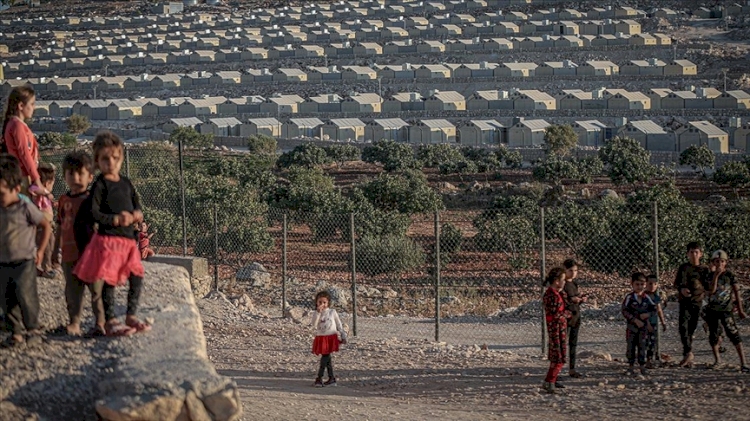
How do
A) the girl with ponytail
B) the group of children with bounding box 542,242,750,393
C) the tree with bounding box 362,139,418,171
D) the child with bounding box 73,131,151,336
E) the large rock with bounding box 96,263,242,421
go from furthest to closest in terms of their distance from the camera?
1. the tree with bounding box 362,139,418,171
2. the group of children with bounding box 542,242,750,393
3. the girl with ponytail
4. the child with bounding box 73,131,151,336
5. the large rock with bounding box 96,263,242,421

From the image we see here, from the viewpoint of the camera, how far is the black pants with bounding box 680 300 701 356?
10820 millimetres

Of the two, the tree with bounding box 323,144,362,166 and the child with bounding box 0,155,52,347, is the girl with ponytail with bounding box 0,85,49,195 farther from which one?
the tree with bounding box 323,144,362,166

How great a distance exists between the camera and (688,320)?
429 inches

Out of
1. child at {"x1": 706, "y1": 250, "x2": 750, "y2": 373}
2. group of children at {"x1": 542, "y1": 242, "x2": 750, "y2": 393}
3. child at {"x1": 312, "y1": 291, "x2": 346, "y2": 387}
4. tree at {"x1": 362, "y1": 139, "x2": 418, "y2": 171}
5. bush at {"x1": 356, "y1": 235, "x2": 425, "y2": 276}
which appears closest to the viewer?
child at {"x1": 312, "y1": 291, "x2": 346, "y2": 387}

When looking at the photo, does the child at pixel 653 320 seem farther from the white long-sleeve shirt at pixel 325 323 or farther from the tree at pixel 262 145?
the tree at pixel 262 145

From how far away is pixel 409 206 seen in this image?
100ft

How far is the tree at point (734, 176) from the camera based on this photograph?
3691 cm

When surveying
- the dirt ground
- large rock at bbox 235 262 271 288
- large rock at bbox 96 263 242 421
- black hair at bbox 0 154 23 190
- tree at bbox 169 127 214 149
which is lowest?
the dirt ground

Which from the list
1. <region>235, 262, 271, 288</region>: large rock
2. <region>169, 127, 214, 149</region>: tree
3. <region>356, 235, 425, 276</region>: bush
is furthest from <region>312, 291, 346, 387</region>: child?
<region>169, 127, 214, 149</region>: tree

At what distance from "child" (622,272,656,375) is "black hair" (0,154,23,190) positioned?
201 inches

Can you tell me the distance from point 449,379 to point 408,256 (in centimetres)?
1054

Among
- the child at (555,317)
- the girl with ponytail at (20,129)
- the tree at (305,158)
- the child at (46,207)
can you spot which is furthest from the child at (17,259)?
the tree at (305,158)

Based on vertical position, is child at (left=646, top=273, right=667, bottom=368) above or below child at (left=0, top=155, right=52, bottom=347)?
below

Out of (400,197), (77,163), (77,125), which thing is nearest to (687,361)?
(77,163)
